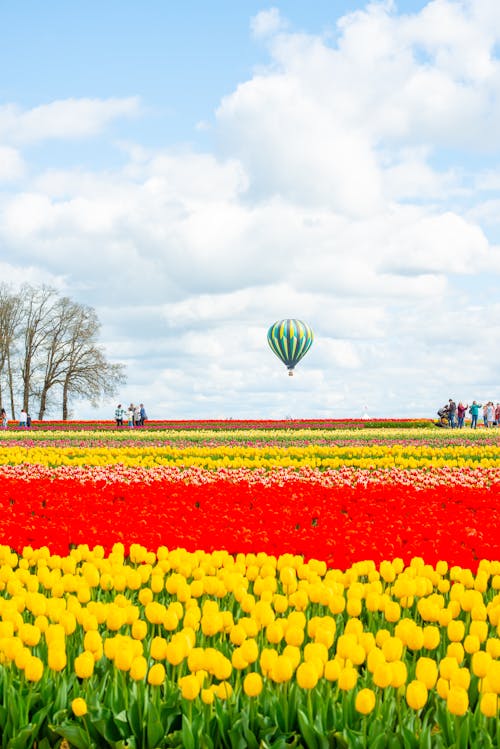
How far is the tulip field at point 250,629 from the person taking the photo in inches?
113

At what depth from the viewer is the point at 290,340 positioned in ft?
167

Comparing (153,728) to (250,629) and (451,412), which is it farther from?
(451,412)

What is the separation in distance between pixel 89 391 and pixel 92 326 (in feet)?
13.6

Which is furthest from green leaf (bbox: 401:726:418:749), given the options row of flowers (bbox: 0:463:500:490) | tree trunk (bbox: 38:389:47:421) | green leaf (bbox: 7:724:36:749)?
tree trunk (bbox: 38:389:47:421)

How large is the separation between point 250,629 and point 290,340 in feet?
156

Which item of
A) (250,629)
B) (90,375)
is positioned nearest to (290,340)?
(90,375)

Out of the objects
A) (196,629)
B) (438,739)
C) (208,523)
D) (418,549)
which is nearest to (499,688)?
(438,739)

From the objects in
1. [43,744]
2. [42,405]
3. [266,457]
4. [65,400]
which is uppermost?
[65,400]

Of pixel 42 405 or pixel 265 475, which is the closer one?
pixel 265 475

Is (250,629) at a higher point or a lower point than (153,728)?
higher

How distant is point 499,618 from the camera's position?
12.8 ft

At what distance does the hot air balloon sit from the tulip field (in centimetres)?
4213

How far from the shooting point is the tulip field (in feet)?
9.40

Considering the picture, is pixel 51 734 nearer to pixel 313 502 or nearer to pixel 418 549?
pixel 418 549
